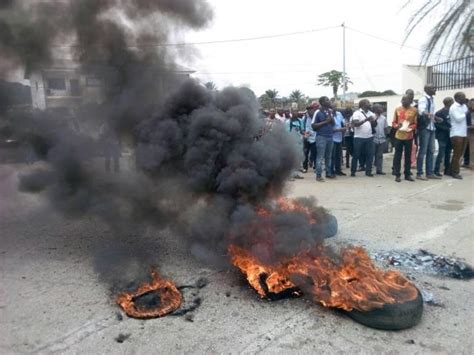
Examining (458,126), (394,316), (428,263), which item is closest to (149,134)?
(394,316)

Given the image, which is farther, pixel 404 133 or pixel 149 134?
pixel 404 133

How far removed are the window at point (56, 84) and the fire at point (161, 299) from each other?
8.97 feet

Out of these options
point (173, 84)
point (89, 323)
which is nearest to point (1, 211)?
point (173, 84)

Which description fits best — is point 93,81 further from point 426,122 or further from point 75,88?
point 426,122

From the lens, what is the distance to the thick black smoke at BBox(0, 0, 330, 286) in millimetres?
4336

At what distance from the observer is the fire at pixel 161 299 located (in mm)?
3475

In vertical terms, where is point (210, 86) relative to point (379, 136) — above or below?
above

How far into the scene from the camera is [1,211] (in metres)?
6.98

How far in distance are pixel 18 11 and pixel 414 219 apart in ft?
19.6

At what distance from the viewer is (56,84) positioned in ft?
17.4

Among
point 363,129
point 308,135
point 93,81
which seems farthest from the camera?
point 308,135

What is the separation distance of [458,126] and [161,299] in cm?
821

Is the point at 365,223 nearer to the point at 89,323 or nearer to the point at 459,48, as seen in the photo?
the point at 459,48

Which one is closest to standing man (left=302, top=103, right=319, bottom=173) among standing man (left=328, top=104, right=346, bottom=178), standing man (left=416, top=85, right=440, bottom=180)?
standing man (left=328, top=104, right=346, bottom=178)
